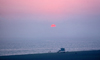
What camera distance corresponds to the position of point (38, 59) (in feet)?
54.9

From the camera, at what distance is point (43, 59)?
16594 mm

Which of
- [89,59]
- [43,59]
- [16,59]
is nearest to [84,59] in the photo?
[89,59]

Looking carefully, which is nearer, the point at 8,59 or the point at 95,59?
the point at 95,59

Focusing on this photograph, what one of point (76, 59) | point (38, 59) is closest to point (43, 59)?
point (38, 59)

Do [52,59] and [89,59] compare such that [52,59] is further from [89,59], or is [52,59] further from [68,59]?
[89,59]

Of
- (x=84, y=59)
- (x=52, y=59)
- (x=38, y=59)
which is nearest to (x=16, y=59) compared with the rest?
(x=38, y=59)

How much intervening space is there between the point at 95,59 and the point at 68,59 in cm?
240

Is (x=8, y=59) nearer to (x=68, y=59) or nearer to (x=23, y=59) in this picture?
(x=23, y=59)

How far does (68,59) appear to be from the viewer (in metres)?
16.3

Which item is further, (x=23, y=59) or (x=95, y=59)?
(x=23, y=59)

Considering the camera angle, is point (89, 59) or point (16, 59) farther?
point (16, 59)

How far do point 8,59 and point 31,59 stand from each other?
2.27 m

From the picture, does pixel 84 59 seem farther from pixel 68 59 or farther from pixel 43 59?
pixel 43 59

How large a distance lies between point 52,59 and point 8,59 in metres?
4.31
